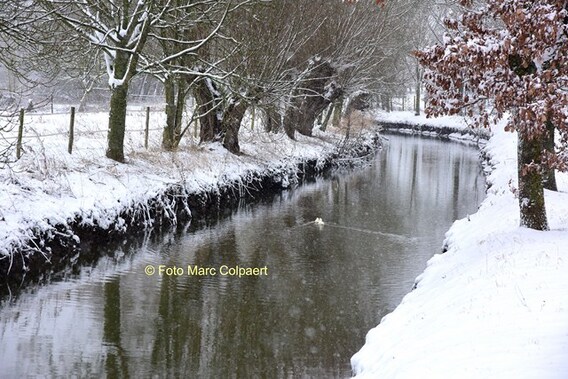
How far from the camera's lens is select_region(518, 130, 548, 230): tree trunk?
32.5 feet

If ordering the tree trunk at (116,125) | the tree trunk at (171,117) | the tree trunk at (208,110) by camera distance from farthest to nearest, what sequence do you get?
1. the tree trunk at (208,110)
2. the tree trunk at (171,117)
3. the tree trunk at (116,125)

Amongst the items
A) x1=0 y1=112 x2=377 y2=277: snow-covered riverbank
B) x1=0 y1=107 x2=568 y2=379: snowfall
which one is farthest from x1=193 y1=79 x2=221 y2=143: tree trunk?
x1=0 y1=107 x2=568 y2=379: snowfall

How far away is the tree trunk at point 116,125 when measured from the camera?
16.0m

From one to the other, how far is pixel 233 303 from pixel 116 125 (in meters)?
7.74

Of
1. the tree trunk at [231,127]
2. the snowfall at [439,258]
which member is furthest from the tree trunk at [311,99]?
the snowfall at [439,258]

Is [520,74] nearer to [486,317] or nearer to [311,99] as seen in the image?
[486,317]

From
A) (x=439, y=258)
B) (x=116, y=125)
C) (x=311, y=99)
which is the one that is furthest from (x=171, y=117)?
(x=311, y=99)

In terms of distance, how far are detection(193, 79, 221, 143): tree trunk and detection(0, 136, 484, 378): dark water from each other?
4.54 m

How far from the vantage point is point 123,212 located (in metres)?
13.9

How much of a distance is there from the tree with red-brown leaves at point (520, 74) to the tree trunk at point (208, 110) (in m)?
11.9

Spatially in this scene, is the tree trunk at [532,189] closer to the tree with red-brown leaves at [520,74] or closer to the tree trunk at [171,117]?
the tree with red-brown leaves at [520,74]

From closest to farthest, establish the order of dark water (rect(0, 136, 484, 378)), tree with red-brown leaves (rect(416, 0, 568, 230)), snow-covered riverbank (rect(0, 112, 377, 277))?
dark water (rect(0, 136, 484, 378)) → tree with red-brown leaves (rect(416, 0, 568, 230)) → snow-covered riverbank (rect(0, 112, 377, 277))

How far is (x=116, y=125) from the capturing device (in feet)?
53.0

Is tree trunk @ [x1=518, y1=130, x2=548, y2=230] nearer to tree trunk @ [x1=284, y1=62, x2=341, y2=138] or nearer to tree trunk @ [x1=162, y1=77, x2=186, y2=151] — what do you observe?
tree trunk @ [x1=162, y1=77, x2=186, y2=151]
